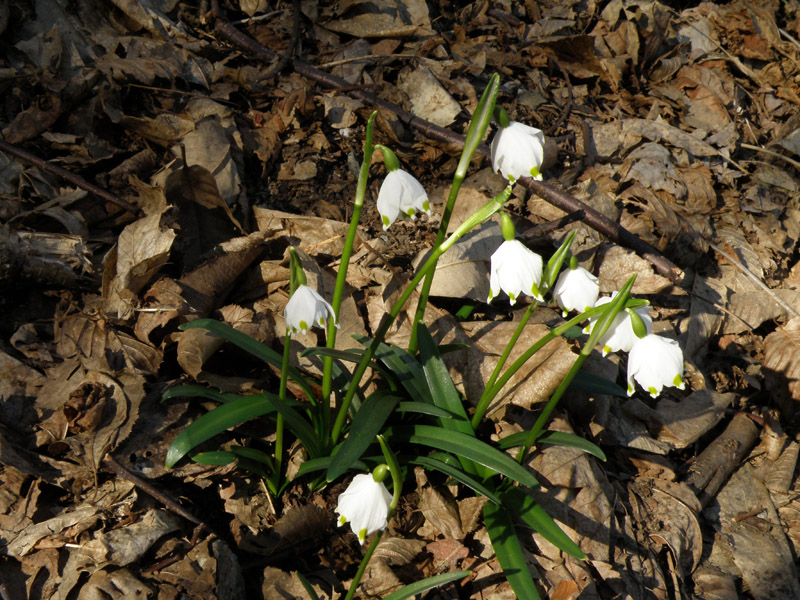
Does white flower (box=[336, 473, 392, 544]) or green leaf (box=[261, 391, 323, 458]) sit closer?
white flower (box=[336, 473, 392, 544])

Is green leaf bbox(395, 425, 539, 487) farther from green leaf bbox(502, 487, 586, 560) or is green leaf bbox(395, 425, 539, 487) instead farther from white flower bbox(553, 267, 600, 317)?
white flower bbox(553, 267, 600, 317)

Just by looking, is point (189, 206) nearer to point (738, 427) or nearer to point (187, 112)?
point (187, 112)

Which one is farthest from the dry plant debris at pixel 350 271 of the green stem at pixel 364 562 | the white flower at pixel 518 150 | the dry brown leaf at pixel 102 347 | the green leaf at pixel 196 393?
the white flower at pixel 518 150

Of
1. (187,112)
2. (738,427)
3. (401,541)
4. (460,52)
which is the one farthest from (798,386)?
(187,112)

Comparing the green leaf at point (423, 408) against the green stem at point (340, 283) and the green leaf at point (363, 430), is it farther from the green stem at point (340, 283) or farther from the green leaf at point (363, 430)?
the green stem at point (340, 283)

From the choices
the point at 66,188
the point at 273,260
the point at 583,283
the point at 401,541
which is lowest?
the point at 401,541

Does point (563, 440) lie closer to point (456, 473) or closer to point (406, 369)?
point (456, 473)

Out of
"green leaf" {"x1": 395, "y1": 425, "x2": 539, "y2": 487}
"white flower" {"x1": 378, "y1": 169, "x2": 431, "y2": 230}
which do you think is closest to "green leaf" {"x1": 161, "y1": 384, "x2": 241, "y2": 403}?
"green leaf" {"x1": 395, "y1": 425, "x2": 539, "y2": 487}
